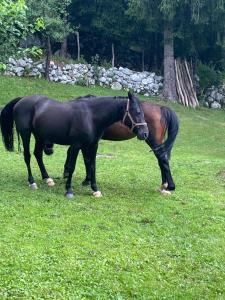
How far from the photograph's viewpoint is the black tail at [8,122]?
343 inches

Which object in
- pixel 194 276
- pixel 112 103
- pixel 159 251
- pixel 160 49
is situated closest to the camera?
pixel 194 276

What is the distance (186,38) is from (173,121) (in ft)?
58.6

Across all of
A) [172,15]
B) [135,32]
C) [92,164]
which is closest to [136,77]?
[135,32]

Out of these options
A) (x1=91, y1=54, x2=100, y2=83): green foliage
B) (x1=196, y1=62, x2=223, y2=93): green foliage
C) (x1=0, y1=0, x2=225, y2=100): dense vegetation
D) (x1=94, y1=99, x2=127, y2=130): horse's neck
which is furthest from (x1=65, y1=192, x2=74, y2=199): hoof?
(x1=196, y1=62, x2=223, y2=93): green foliage

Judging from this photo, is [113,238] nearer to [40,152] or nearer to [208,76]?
[40,152]

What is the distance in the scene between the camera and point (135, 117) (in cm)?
782

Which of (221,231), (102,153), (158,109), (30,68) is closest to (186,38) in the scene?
(30,68)

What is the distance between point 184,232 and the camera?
6.79 m

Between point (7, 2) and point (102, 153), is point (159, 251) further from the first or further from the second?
point (102, 153)

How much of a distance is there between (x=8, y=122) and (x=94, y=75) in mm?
17047

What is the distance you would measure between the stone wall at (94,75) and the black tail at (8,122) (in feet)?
50.2

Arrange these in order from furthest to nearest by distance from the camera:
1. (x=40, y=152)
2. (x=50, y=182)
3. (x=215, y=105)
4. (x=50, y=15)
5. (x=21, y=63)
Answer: (x=215, y=105) → (x=21, y=63) → (x=50, y=15) → (x=40, y=152) → (x=50, y=182)

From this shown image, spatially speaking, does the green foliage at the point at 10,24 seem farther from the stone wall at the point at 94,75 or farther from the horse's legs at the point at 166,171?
the stone wall at the point at 94,75

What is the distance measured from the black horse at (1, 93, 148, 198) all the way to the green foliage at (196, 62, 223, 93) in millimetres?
19243
